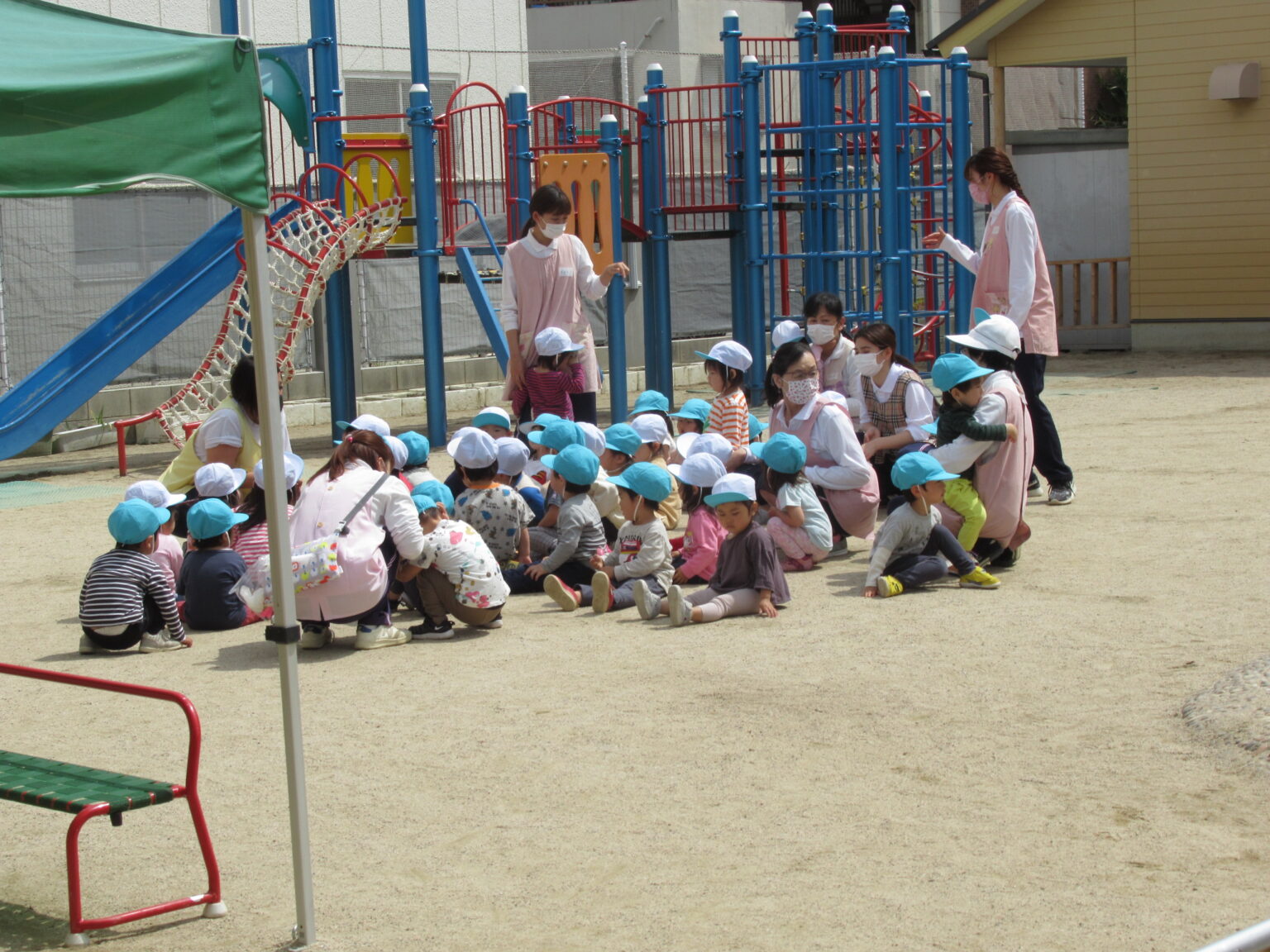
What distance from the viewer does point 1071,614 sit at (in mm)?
6598

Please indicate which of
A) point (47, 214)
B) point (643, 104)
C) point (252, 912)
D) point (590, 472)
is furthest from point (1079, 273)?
point (252, 912)

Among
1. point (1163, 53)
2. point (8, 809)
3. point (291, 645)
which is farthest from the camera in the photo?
point (1163, 53)

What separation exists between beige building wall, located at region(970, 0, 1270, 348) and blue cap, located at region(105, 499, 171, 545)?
46.7ft

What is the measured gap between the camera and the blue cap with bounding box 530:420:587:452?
8.08 metres

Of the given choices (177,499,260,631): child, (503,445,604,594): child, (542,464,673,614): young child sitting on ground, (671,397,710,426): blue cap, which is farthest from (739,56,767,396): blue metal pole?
(177,499,260,631): child

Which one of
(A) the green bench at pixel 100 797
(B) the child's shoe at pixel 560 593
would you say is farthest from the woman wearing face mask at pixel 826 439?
(A) the green bench at pixel 100 797

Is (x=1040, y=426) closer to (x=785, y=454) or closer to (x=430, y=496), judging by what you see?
(x=785, y=454)

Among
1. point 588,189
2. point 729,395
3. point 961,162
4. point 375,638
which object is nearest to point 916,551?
point 729,395

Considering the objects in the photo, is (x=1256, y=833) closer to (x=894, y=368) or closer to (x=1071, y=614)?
(x=1071, y=614)

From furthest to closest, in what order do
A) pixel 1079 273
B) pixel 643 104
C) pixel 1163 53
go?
1. pixel 1079 273
2. pixel 1163 53
3. pixel 643 104

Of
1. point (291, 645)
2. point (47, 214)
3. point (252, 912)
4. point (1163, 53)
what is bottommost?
point (252, 912)

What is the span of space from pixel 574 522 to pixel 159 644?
6.32 feet

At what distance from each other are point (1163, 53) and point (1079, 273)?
2894mm

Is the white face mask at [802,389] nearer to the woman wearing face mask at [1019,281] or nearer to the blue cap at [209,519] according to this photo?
the woman wearing face mask at [1019,281]
